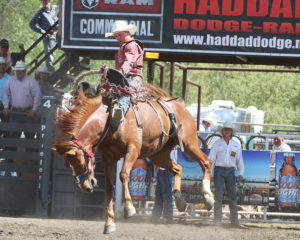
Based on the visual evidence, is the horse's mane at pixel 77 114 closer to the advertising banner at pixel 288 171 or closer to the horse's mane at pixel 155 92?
the horse's mane at pixel 155 92

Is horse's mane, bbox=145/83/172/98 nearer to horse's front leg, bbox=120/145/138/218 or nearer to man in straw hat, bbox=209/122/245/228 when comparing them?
horse's front leg, bbox=120/145/138/218

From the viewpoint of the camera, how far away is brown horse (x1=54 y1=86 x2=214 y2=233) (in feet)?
27.8

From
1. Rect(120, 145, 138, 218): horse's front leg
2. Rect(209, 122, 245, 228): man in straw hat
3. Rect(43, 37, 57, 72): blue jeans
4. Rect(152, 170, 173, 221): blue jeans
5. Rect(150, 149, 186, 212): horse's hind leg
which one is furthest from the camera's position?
Rect(43, 37, 57, 72): blue jeans

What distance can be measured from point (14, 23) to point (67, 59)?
1462cm

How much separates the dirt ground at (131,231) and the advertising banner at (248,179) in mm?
516

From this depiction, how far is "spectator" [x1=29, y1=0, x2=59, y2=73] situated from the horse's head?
5.81m

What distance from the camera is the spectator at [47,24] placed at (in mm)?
14023

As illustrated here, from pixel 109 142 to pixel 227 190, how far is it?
399cm

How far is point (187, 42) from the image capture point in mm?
12289

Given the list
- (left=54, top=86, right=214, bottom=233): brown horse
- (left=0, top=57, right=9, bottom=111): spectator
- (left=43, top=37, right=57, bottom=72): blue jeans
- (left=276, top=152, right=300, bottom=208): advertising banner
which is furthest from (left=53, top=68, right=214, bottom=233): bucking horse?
(left=43, top=37, right=57, bottom=72): blue jeans

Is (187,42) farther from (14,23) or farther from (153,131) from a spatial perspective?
(14,23)

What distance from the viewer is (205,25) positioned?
1228cm

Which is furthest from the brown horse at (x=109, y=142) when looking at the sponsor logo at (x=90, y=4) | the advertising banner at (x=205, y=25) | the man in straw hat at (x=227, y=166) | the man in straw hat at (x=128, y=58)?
the sponsor logo at (x=90, y=4)

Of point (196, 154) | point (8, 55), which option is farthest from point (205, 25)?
point (8, 55)
